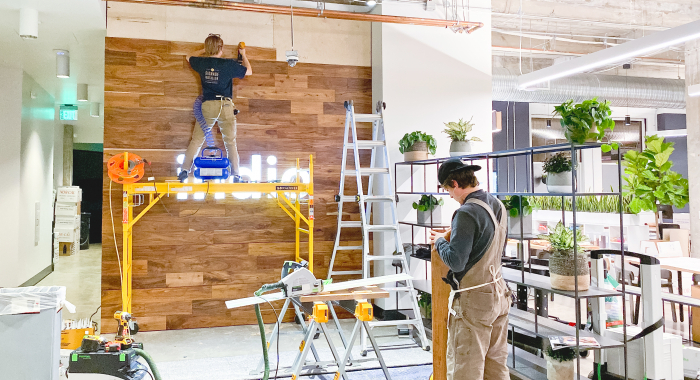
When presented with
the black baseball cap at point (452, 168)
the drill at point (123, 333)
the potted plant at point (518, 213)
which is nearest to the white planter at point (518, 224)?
the potted plant at point (518, 213)

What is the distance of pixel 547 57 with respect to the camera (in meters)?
11.3

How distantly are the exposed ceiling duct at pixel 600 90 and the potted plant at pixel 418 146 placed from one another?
365 centimetres

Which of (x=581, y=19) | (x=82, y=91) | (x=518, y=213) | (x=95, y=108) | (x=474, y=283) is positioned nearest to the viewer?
(x=474, y=283)

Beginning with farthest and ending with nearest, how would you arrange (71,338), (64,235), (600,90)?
1. (64,235)
2. (600,90)
3. (71,338)

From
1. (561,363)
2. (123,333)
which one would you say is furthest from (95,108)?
(561,363)

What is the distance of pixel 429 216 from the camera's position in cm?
548

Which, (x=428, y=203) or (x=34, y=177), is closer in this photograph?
(x=428, y=203)

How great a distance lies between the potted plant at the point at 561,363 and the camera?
3416 mm

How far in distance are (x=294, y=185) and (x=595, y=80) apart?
705 centimetres

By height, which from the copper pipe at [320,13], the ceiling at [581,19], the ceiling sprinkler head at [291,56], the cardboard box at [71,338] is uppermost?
the ceiling at [581,19]

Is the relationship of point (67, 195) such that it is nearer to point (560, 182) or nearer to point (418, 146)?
point (418, 146)

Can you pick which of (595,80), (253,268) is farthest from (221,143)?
(595,80)

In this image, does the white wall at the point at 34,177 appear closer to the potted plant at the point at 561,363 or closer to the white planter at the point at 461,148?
the white planter at the point at 461,148

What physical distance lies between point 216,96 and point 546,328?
12.9ft
